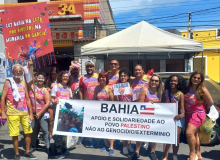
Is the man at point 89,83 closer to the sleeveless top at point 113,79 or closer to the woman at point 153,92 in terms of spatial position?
the sleeveless top at point 113,79

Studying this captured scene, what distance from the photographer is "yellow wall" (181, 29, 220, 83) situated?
1942cm

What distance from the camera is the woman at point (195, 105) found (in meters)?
3.70

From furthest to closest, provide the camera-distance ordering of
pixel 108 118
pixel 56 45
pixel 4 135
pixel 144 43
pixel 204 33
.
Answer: pixel 204 33 < pixel 56 45 < pixel 144 43 < pixel 4 135 < pixel 108 118

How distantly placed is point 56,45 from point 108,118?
10420 millimetres

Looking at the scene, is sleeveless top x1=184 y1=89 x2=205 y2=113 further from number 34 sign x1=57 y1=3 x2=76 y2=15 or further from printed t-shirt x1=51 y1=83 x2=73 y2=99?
number 34 sign x1=57 y1=3 x2=76 y2=15

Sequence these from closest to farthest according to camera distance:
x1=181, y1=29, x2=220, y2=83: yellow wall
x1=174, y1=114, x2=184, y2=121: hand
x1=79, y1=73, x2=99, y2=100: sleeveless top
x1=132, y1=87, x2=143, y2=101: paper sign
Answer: x1=174, y1=114, x2=184, y2=121: hand → x1=132, y1=87, x2=143, y2=101: paper sign → x1=79, y1=73, x2=99, y2=100: sleeveless top → x1=181, y1=29, x2=220, y2=83: yellow wall

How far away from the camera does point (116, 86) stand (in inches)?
164

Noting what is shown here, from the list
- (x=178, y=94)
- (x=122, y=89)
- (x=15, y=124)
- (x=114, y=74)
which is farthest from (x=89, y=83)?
(x=178, y=94)

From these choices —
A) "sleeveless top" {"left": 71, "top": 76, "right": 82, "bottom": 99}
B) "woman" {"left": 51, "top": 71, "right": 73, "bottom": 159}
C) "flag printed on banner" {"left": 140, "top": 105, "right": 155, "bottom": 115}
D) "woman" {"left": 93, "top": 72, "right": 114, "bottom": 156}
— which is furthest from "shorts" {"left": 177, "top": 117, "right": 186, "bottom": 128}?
"sleeveless top" {"left": 71, "top": 76, "right": 82, "bottom": 99}

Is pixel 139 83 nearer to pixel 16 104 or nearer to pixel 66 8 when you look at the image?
pixel 16 104

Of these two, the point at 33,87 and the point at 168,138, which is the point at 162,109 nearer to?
the point at 168,138

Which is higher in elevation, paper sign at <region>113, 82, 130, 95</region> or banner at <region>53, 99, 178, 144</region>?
paper sign at <region>113, 82, 130, 95</region>

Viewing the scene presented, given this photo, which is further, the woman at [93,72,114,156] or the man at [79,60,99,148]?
the man at [79,60,99,148]

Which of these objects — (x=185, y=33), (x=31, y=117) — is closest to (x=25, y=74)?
(x=31, y=117)
